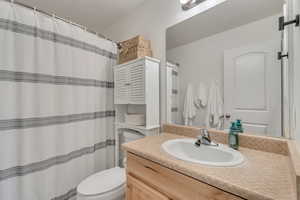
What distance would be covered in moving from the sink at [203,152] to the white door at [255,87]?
28cm

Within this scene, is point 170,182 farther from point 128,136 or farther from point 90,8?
point 90,8

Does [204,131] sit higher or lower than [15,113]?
lower

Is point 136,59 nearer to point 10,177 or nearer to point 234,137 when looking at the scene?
point 234,137

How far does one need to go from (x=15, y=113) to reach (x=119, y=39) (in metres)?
1.44

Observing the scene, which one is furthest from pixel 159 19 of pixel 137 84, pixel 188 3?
pixel 137 84

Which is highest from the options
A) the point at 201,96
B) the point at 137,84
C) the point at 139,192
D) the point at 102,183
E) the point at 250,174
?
the point at 137,84

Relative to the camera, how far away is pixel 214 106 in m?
1.19

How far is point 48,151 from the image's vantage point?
1.25m

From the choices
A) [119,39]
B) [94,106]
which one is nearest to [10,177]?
[94,106]

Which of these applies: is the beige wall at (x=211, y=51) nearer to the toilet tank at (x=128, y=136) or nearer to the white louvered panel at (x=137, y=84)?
the white louvered panel at (x=137, y=84)

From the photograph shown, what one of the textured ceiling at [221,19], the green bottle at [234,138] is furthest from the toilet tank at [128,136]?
the textured ceiling at [221,19]

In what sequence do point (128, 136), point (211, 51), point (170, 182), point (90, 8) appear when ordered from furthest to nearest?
point (90, 8) → point (128, 136) → point (211, 51) → point (170, 182)

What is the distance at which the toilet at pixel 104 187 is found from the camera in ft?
3.66

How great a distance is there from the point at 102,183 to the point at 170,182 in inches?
30.7
